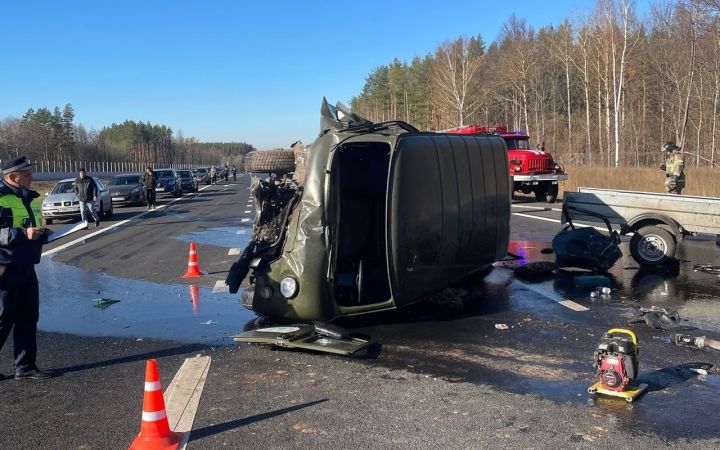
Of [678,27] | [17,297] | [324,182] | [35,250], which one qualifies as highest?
[678,27]

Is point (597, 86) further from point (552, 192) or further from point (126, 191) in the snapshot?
point (126, 191)

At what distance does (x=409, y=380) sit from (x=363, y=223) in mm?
2249

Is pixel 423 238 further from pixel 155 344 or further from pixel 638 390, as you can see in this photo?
pixel 155 344

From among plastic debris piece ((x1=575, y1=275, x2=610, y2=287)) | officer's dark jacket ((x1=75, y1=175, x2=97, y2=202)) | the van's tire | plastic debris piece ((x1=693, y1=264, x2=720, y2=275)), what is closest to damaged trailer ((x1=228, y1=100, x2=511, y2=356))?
the van's tire

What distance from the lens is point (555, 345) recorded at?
6020 millimetres

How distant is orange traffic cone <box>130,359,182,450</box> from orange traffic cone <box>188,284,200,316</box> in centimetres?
386

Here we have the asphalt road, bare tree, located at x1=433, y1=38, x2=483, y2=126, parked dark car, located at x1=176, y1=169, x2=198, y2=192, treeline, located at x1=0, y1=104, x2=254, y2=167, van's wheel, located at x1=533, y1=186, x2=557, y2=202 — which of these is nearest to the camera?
the asphalt road

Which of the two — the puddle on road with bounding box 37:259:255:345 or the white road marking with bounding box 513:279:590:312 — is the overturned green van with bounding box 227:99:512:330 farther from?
the white road marking with bounding box 513:279:590:312

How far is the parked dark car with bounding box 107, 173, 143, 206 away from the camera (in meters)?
27.7

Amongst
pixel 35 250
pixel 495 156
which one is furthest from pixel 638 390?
pixel 35 250

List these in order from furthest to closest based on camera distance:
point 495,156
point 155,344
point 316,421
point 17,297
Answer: point 495,156, point 155,344, point 17,297, point 316,421

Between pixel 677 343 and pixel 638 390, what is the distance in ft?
5.36

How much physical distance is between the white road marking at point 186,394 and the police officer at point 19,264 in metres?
1.21

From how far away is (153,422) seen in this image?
3805mm
